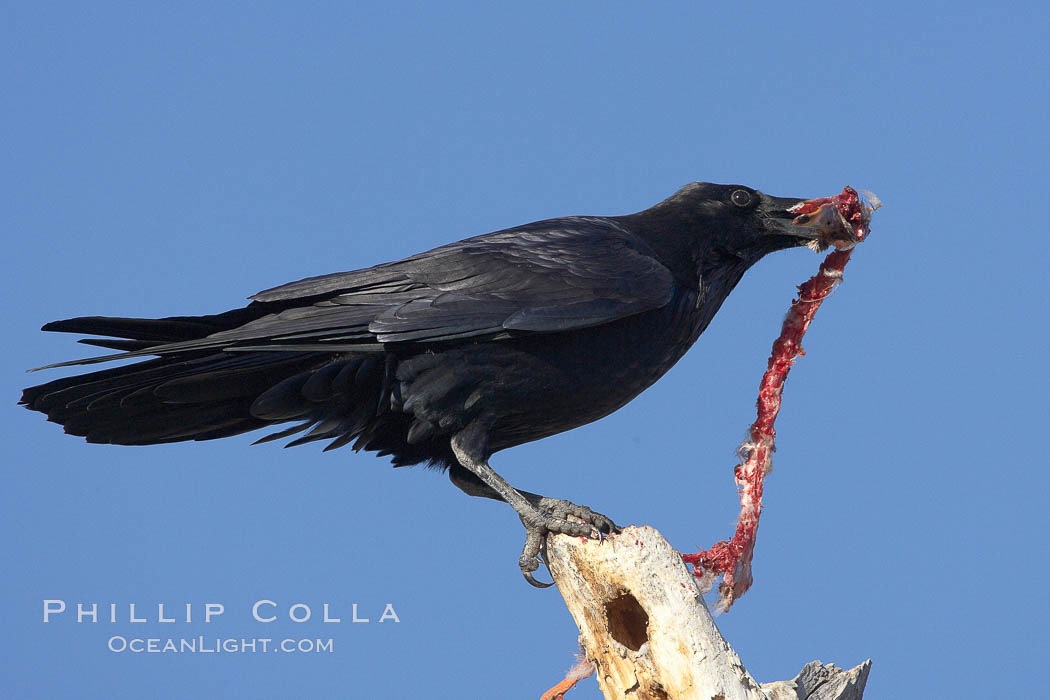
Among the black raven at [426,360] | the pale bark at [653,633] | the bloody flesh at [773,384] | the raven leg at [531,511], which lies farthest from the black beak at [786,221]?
the pale bark at [653,633]

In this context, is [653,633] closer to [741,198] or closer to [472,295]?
[472,295]

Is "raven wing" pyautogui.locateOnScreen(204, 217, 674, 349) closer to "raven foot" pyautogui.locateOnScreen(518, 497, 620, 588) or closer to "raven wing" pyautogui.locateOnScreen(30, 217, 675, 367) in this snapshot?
"raven wing" pyautogui.locateOnScreen(30, 217, 675, 367)

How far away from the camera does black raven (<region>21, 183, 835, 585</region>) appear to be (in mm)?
4742

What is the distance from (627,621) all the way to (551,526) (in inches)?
19.7

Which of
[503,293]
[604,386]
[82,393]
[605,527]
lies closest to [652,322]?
[604,386]

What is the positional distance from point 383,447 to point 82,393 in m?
1.30

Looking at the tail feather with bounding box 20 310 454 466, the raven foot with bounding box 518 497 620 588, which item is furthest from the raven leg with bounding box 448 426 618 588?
the tail feather with bounding box 20 310 454 466

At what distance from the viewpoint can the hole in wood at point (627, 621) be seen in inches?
163

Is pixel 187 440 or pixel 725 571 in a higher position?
pixel 187 440

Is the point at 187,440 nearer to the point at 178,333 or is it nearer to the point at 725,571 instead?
the point at 178,333

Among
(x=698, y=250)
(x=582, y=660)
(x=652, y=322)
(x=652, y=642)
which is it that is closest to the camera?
(x=652, y=642)

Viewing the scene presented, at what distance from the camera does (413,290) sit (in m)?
4.88

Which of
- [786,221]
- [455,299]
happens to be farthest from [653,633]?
[786,221]

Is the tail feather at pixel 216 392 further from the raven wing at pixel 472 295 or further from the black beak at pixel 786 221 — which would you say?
the black beak at pixel 786 221
